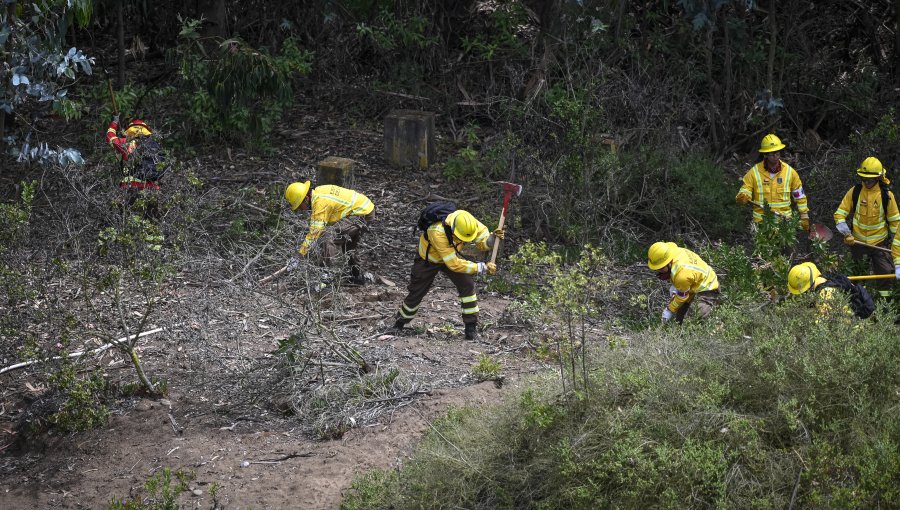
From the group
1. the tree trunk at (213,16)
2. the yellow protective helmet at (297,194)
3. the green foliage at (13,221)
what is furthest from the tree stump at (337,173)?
the green foliage at (13,221)

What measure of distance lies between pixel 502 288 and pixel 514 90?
2696 mm

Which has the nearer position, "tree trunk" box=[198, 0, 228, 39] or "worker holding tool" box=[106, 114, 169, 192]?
"worker holding tool" box=[106, 114, 169, 192]

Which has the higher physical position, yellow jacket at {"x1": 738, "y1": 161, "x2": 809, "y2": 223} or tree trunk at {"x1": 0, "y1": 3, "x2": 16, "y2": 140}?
tree trunk at {"x1": 0, "y1": 3, "x2": 16, "y2": 140}

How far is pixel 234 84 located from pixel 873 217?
272 inches

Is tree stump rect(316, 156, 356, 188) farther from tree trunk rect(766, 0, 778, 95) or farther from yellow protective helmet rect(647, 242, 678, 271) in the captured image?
tree trunk rect(766, 0, 778, 95)

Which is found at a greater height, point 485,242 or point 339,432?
point 485,242

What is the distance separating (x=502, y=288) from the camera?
1047 centimetres

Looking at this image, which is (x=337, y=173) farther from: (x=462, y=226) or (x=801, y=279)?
(x=801, y=279)

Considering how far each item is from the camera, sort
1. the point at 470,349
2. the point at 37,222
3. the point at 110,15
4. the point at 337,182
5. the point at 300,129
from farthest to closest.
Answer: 1. the point at 110,15
2. the point at 300,129
3. the point at 337,182
4. the point at 37,222
5. the point at 470,349

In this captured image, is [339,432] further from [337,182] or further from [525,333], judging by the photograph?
[337,182]

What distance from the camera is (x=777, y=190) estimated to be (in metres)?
10.8

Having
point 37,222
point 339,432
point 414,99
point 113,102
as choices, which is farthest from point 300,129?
point 339,432

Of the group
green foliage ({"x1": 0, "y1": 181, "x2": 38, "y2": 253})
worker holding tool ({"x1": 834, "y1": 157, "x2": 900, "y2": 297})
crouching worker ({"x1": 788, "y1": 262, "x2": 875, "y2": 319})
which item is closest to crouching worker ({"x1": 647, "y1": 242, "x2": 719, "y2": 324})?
crouching worker ({"x1": 788, "y1": 262, "x2": 875, "y2": 319})

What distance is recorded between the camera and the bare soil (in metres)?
7.15
